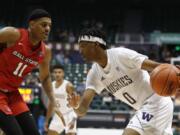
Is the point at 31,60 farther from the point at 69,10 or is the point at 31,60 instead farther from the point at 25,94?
the point at 69,10

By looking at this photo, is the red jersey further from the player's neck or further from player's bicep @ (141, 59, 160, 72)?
player's bicep @ (141, 59, 160, 72)

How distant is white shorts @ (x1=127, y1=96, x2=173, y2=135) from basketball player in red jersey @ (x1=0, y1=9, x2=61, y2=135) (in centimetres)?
115

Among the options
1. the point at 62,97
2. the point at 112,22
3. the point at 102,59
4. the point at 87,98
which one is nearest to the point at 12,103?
the point at 87,98

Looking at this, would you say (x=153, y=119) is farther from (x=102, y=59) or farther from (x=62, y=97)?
(x=62, y=97)

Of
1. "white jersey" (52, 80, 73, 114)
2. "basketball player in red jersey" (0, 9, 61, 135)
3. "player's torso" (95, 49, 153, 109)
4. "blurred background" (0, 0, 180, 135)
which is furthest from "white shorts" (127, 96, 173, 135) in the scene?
"blurred background" (0, 0, 180, 135)

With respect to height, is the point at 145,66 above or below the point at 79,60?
above

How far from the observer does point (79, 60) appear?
64.3 ft

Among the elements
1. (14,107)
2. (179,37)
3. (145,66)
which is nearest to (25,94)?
(14,107)

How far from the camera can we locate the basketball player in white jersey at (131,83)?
4465 millimetres

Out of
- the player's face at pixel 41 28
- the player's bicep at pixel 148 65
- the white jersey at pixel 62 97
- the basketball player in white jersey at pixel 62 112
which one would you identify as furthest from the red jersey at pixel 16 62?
the white jersey at pixel 62 97

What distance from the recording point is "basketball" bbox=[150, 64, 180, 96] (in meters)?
4.18

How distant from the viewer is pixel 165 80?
4.18 metres

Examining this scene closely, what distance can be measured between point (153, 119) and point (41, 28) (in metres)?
1.62

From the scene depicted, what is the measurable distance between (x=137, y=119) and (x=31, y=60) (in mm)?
1401
